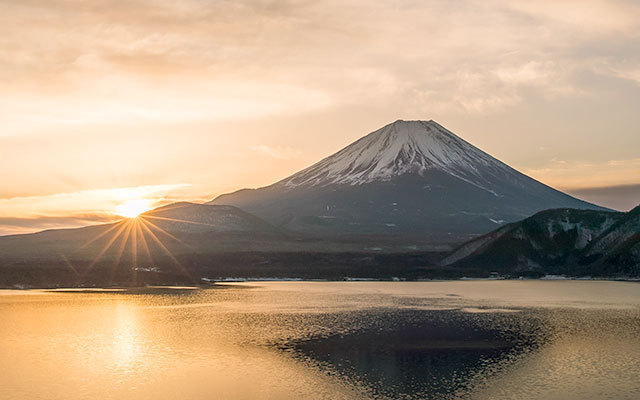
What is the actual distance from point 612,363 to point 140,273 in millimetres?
106804

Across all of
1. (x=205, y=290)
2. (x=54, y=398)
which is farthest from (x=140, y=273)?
(x=54, y=398)

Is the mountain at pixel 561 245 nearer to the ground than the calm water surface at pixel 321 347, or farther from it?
farther from it

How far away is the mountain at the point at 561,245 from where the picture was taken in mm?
146125

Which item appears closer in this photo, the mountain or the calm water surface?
the calm water surface

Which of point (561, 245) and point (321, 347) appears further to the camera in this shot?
point (561, 245)

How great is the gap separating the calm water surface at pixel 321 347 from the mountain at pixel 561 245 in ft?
143

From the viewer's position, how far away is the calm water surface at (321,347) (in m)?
44.4

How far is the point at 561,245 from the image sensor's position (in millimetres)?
162750

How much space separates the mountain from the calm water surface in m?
43.4

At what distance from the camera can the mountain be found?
146 metres

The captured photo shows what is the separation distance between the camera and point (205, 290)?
122 metres

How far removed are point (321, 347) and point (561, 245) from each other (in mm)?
118066

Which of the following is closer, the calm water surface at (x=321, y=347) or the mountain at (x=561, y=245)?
the calm water surface at (x=321, y=347)

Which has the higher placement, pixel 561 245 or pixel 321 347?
pixel 561 245
